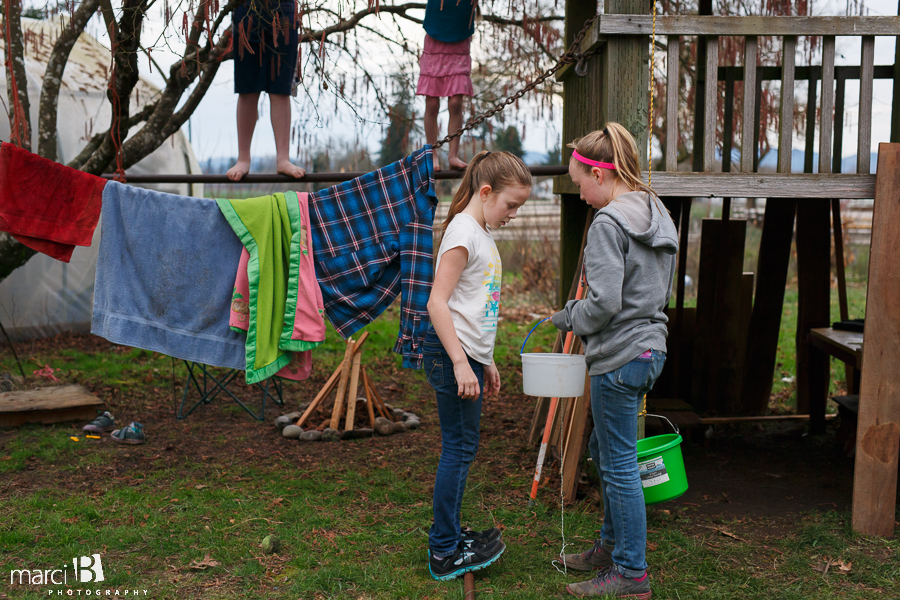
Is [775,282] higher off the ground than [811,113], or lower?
lower

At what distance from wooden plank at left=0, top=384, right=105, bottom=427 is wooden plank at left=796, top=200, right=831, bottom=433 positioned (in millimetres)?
5157

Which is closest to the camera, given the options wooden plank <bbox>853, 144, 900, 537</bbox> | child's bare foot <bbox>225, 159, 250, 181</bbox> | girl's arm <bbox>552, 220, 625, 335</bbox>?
girl's arm <bbox>552, 220, 625, 335</bbox>

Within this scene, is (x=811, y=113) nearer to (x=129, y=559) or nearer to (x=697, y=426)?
(x=697, y=426)

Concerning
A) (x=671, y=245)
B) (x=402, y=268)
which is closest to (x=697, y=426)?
(x=402, y=268)

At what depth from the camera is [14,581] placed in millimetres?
2947

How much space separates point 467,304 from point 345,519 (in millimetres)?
1627

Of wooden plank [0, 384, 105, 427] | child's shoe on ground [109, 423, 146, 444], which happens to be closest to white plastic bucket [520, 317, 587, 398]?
child's shoe on ground [109, 423, 146, 444]

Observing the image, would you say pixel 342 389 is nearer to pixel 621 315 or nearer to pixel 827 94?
pixel 621 315

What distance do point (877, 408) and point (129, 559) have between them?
3.40 meters

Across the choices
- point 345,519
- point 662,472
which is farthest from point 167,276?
point 662,472

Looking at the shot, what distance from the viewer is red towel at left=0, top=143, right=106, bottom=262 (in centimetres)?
349

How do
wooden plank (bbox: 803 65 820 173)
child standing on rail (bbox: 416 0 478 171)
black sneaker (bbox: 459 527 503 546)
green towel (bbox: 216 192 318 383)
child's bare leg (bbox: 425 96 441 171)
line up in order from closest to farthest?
black sneaker (bbox: 459 527 503 546)
green towel (bbox: 216 192 318 383)
child standing on rail (bbox: 416 0 478 171)
child's bare leg (bbox: 425 96 441 171)
wooden plank (bbox: 803 65 820 173)

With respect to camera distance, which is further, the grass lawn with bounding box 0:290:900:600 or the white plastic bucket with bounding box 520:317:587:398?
the grass lawn with bounding box 0:290:900:600

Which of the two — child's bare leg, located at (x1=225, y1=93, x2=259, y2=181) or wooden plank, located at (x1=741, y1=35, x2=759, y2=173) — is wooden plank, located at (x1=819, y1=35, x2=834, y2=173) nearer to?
wooden plank, located at (x1=741, y1=35, x2=759, y2=173)
